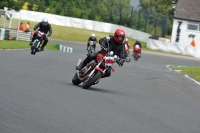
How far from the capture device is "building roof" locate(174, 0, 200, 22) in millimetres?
66438

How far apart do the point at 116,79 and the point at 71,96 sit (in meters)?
8.14

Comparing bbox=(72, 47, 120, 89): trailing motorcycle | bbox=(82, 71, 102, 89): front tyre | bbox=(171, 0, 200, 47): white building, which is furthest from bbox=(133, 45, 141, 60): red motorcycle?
bbox=(171, 0, 200, 47): white building

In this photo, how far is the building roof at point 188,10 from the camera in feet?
218

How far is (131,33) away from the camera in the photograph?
2712 inches

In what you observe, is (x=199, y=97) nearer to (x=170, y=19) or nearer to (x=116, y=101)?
(x=116, y=101)

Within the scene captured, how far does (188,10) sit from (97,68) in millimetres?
54022

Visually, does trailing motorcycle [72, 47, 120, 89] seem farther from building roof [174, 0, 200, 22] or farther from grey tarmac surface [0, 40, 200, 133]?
building roof [174, 0, 200, 22]

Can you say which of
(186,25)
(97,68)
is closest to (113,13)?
(186,25)

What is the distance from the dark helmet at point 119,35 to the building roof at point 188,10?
2045 inches

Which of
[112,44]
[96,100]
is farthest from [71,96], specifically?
[112,44]

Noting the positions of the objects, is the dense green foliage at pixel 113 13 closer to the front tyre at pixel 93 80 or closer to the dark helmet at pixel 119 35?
the dark helmet at pixel 119 35

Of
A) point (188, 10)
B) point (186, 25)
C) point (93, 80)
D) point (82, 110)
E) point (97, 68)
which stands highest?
point (188, 10)

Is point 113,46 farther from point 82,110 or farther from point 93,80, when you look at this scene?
point 82,110

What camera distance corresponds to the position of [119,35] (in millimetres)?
14969
